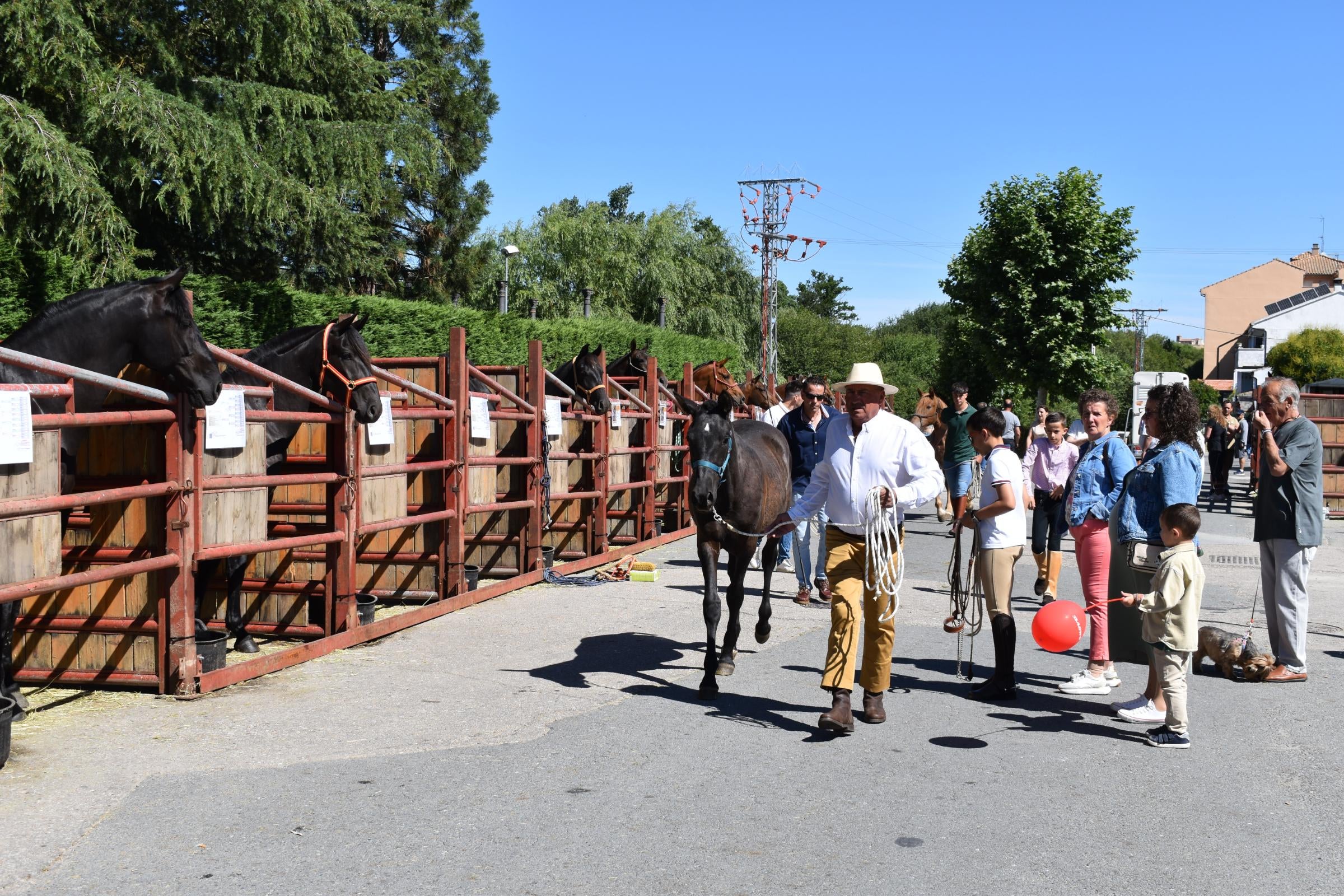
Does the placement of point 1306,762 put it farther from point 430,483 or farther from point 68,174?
point 68,174

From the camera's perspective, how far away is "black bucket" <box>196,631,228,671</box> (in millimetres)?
7090

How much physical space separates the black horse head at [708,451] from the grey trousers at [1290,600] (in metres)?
3.73

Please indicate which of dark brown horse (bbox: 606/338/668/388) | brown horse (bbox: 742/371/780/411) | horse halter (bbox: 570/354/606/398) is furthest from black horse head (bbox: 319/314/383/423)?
brown horse (bbox: 742/371/780/411)

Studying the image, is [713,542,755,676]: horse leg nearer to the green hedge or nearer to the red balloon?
the red balloon

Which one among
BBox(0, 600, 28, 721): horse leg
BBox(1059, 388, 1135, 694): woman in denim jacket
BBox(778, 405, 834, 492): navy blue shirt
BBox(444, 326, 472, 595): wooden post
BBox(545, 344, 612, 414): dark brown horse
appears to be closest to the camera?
BBox(0, 600, 28, 721): horse leg

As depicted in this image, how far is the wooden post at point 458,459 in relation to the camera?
33.1 feet

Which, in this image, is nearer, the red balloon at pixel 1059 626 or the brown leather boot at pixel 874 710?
the red balloon at pixel 1059 626

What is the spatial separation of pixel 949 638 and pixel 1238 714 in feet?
8.65

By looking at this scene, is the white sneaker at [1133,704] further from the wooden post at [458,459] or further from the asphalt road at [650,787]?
the wooden post at [458,459]

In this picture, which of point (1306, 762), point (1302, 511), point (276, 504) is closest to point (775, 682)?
point (1306, 762)

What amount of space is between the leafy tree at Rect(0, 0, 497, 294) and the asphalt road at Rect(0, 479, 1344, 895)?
1002 cm

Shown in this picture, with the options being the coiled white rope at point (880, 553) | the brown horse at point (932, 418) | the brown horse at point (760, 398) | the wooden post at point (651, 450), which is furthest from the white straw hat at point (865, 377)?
the brown horse at point (932, 418)

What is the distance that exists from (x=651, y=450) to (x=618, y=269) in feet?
119

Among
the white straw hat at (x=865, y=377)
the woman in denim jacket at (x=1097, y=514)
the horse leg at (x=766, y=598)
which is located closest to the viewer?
the white straw hat at (x=865, y=377)
